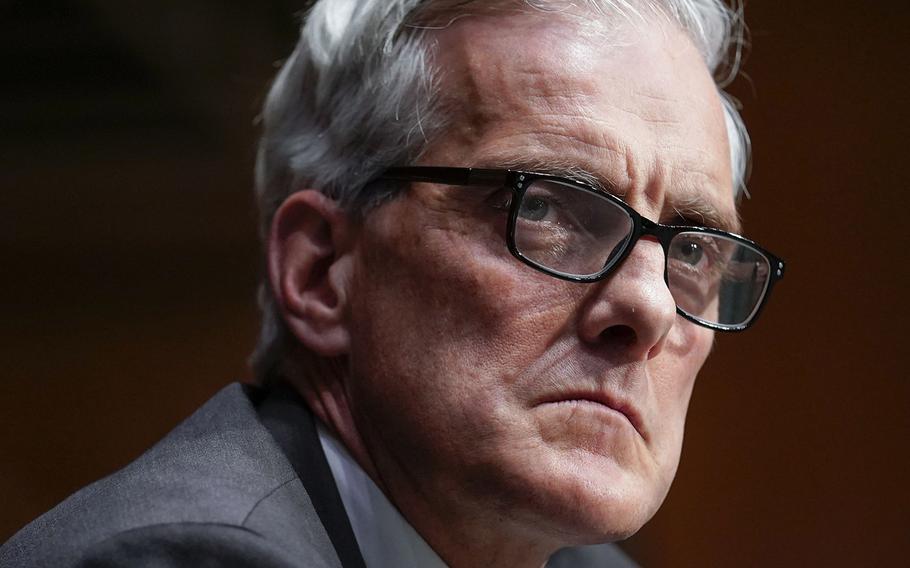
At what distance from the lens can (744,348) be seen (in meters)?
2.28

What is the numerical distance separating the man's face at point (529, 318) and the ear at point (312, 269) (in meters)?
0.04

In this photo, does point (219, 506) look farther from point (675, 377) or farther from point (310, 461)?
point (675, 377)

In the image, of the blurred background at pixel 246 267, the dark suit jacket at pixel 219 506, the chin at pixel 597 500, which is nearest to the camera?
the dark suit jacket at pixel 219 506

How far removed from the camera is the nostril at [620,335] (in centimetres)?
117

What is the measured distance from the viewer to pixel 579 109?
1200mm

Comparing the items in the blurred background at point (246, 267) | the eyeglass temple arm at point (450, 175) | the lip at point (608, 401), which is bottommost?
the blurred background at point (246, 267)

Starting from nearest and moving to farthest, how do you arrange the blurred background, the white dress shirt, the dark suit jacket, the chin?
1. the dark suit jacket
2. the chin
3. the white dress shirt
4. the blurred background

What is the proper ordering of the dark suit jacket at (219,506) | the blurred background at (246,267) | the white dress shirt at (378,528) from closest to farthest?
the dark suit jacket at (219,506) → the white dress shirt at (378,528) → the blurred background at (246,267)

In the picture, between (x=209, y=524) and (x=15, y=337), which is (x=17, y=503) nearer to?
(x=15, y=337)

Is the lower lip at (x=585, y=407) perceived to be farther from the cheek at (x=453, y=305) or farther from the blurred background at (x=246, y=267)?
the blurred background at (x=246, y=267)

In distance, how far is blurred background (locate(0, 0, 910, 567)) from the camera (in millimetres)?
2096

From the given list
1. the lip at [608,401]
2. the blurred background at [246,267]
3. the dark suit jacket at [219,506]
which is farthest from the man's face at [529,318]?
the blurred background at [246,267]

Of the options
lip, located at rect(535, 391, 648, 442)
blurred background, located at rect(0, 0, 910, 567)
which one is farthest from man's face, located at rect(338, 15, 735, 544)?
blurred background, located at rect(0, 0, 910, 567)

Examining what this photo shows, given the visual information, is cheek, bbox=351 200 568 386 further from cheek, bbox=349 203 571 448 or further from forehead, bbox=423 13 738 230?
forehead, bbox=423 13 738 230
